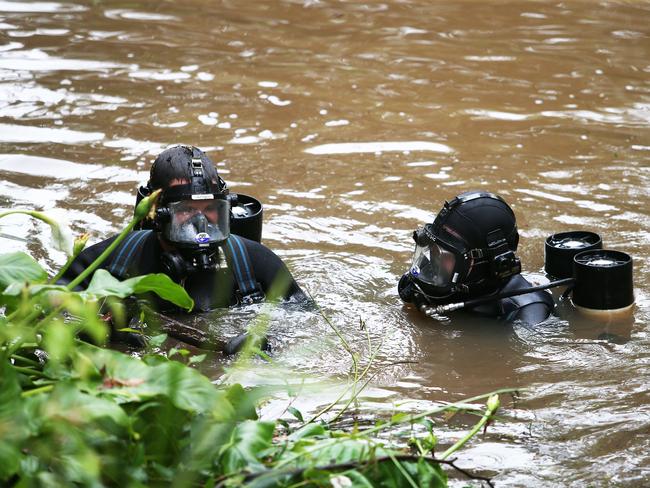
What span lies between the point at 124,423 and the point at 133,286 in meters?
0.42

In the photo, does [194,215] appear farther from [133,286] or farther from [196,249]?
[133,286]

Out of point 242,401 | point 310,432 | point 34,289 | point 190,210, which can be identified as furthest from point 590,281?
point 34,289

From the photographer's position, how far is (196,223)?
16.2 ft

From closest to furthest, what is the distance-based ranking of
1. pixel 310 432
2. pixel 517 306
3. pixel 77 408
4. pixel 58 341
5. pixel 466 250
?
pixel 58 341
pixel 77 408
pixel 310 432
pixel 466 250
pixel 517 306

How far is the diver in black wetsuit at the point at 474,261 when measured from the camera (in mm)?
5219

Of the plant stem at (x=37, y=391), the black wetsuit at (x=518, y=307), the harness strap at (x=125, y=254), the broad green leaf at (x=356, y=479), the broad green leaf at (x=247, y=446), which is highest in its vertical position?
the plant stem at (x=37, y=391)

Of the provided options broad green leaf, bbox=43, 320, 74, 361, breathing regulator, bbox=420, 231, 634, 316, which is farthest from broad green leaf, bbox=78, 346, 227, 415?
breathing regulator, bbox=420, 231, 634, 316

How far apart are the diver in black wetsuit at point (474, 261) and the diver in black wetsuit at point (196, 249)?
719mm

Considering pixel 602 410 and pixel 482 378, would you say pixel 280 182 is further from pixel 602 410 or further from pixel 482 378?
pixel 602 410

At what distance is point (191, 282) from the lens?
5.30m

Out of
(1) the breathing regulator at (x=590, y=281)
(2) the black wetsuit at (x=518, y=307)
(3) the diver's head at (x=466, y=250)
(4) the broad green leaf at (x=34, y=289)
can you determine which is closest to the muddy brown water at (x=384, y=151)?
(2) the black wetsuit at (x=518, y=307)

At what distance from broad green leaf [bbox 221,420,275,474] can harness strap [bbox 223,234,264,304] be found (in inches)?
109

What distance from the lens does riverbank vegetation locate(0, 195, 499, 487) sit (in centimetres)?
223

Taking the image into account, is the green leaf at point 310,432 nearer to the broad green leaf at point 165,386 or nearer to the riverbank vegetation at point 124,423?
the riverbank vegetation at point 124,423
